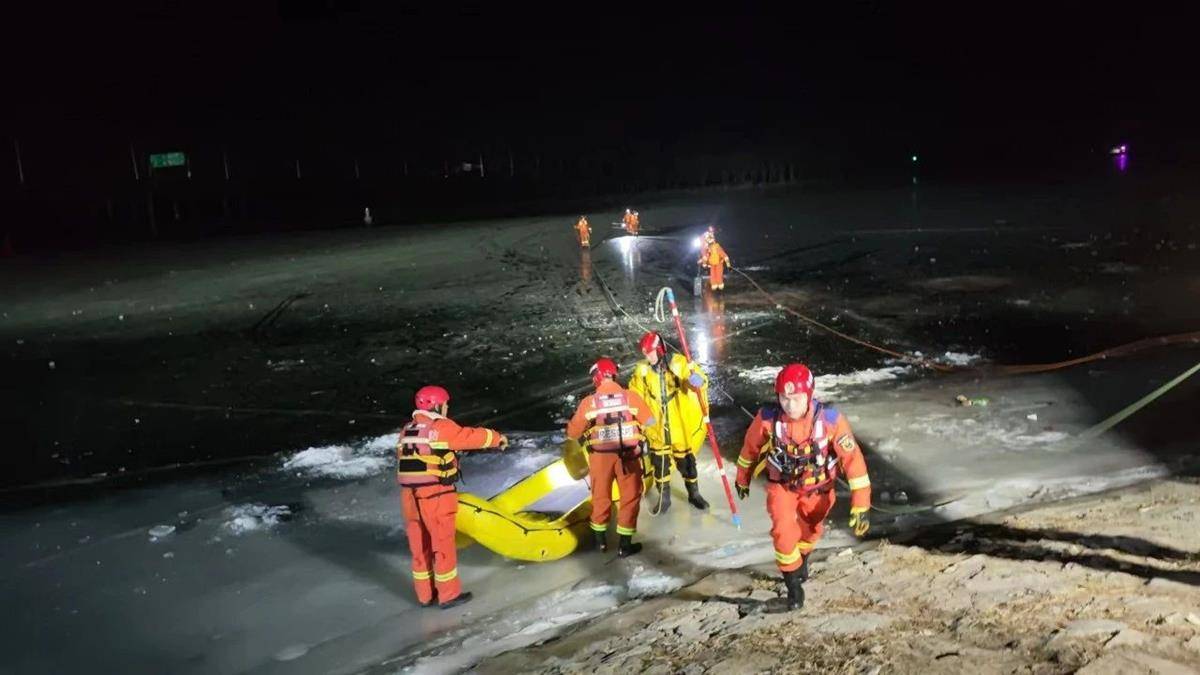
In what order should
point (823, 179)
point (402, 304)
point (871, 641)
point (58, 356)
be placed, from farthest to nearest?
point (823, 179) → point (402, 304) → point (58, 356) → point (871, 641)

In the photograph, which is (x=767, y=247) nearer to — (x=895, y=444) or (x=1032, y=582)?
(x=895, y=444)

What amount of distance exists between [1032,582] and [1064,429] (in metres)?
4.10

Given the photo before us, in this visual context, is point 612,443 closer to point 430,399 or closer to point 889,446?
point 430,399

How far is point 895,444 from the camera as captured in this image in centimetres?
797

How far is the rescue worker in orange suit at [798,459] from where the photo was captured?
4.43 metres

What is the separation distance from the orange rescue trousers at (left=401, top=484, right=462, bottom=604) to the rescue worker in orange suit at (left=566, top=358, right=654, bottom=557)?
1007mm

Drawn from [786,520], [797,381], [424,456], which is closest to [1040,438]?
[786,520]

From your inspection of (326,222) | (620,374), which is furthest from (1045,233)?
(326,222)

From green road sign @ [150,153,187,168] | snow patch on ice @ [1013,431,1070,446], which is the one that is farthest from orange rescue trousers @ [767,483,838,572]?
green road sign @ [150,153,187,168]

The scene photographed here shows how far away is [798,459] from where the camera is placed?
4.44 metres

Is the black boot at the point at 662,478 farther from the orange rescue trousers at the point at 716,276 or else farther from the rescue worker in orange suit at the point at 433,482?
the orange rescue trousers at the point at 716,276

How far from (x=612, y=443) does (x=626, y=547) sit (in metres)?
0.82

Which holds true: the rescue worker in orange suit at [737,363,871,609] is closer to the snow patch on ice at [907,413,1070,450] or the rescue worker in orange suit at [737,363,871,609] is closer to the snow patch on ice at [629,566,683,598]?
the snow patch on ice at [629,566,683,598]

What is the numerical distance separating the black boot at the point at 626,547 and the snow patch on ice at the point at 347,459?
3060 mm
